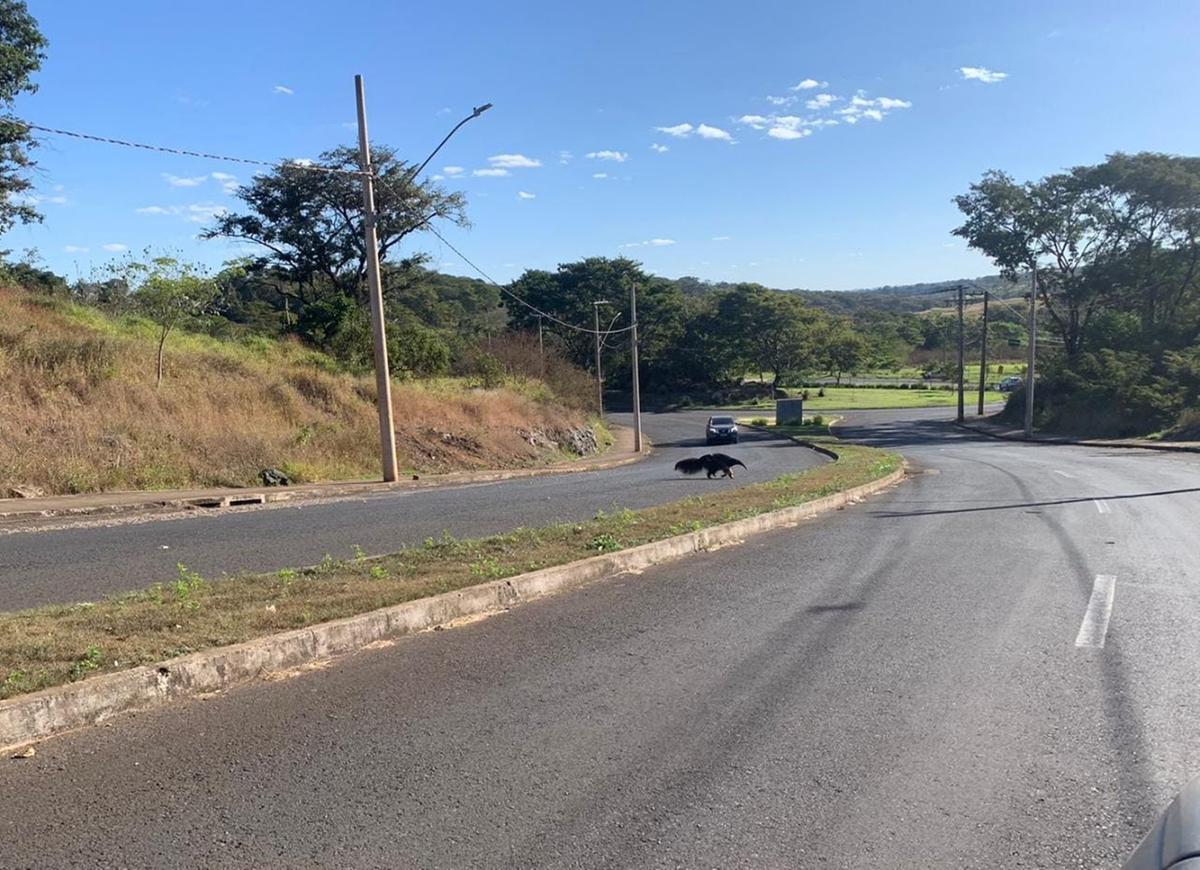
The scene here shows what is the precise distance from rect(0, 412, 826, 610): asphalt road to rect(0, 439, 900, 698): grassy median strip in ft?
2.93

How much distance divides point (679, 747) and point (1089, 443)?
4536 cm

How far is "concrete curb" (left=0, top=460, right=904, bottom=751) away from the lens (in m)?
4.79

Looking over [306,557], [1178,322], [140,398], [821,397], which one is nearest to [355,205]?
[140,398]

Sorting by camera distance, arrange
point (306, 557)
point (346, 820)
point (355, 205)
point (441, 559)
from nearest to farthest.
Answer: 1. point (346, 820)
2. point (441, 559)
3. point (306, 557)
4. point (355, 205)

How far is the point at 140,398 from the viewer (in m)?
20.7

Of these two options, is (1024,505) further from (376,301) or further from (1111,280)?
(1111,280)

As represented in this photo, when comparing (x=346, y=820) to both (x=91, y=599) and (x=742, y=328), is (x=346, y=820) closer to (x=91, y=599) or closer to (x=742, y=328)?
(x=91, y=599)

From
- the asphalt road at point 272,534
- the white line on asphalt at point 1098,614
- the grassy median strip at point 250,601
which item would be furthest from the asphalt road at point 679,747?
the asphalt road at point 272,534

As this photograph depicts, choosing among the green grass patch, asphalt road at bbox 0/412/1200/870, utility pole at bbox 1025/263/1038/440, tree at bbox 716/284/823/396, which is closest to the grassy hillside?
asphalt road at bbox 0/412/1200/870

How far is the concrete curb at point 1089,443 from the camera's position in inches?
1357

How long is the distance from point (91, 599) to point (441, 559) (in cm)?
316

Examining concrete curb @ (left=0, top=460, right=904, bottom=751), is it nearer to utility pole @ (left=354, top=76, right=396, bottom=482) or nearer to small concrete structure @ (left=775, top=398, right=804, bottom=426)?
utility pole @ (left=354, top=76, right=396, bottom=482)

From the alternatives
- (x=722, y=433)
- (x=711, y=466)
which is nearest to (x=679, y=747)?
(x=711, y=466)

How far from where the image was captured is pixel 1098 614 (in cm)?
760
